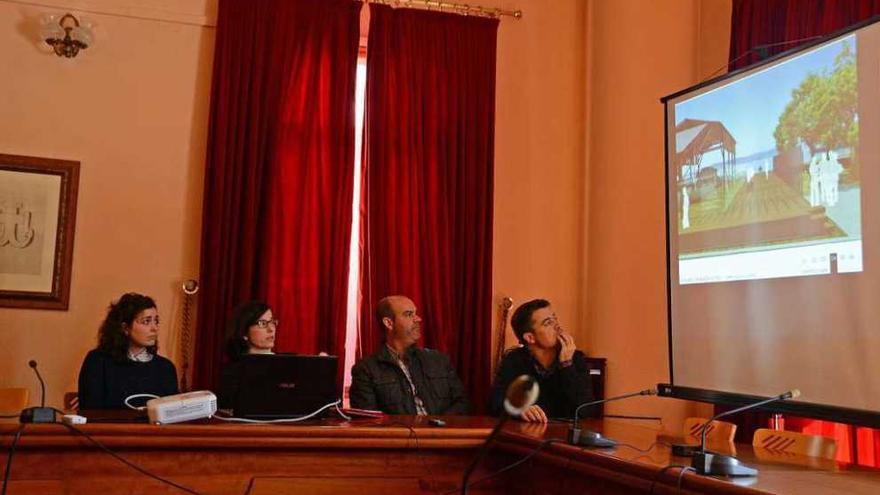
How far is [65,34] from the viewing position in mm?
4473

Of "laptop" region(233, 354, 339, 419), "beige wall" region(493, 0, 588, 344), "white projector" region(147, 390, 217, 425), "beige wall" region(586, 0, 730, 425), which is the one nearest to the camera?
"white projector" region(147, 390, 217, 425)

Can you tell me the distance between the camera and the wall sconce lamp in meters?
4.45

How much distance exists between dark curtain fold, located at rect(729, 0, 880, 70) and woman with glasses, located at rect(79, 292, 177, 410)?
9.58 feet

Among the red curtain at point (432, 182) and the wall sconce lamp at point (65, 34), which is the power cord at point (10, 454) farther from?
the wall sconce lamp at point (65, 34)

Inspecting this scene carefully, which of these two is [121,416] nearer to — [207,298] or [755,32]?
[207,298]

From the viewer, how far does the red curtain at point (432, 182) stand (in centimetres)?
479

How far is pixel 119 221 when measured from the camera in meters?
4.56

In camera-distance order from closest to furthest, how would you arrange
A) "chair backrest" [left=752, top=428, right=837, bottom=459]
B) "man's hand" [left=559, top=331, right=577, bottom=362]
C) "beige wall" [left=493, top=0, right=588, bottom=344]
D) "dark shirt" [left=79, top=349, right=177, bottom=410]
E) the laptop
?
1. "chair backrest" [left=752, top=428, right=837, bottom=459]
2. the laptop
3. "dark shirt" [left=79, top=349, right=177, bottom=410]
4. "man's hand" [left=559, top=331, right=577, bottom=362]
5. "beige wall" [left=493, top=0, right=588, bottom=344]

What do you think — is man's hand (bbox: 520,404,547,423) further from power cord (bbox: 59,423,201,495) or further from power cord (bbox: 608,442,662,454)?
power cord (bbox: 59,423,201,495)

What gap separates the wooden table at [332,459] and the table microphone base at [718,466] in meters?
0.19

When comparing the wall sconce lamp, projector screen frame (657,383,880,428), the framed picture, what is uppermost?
the wall sconce lamp

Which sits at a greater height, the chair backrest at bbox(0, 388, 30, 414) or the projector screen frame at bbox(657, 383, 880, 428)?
the projector screen frame at bbox(657, 383, 880, 428)

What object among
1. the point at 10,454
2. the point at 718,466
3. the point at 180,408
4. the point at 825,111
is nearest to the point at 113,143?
the point at 180,408

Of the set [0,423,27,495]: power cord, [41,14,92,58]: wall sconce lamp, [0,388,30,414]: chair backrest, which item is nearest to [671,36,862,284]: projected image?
[0,423,27,495]: power cord
